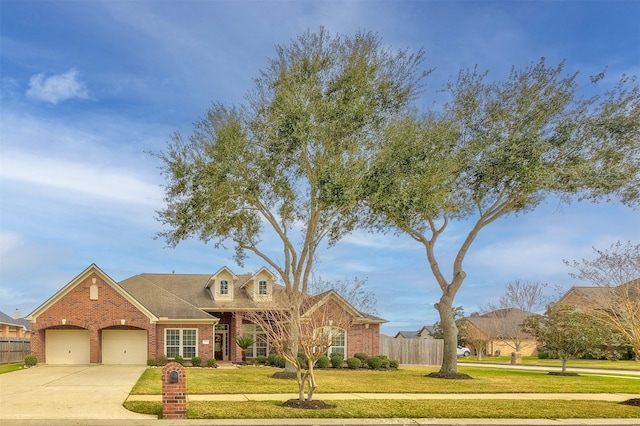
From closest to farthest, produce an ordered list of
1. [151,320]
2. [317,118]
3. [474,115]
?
[317,118] < [474,115] < [151,320]

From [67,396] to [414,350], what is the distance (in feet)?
97.4

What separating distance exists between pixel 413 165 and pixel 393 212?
83.0 inches

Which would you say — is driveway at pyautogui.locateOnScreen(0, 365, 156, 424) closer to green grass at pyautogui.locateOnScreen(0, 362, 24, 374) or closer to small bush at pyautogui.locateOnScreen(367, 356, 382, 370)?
green grass at pyautogui.locateOnScreen(0, 362, 24, 374)

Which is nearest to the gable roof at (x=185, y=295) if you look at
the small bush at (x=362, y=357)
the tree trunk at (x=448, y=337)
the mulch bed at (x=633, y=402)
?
the small bush at (x=362, y=357)

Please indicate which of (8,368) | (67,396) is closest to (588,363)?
(8,368)

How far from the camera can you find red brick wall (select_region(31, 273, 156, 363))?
32.5 m

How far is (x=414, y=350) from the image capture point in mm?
42688

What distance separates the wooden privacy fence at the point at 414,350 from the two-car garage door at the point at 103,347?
17284 millimetres

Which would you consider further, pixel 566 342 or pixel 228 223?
pixel 566 342

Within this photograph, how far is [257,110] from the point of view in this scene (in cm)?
2564

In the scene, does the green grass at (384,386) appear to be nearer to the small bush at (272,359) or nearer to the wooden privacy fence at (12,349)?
the small bush at (272,359)

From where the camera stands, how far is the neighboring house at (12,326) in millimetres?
49375

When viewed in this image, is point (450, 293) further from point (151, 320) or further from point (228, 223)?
point (151, 320)

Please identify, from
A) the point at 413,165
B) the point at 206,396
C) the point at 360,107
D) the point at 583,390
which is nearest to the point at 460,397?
the point at 583,390
